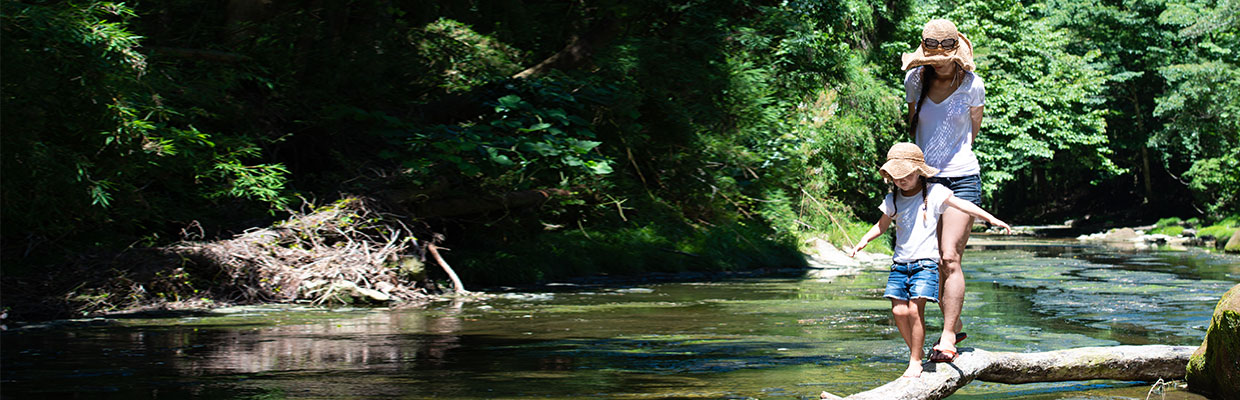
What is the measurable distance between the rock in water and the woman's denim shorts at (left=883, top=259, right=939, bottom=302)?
135 cm

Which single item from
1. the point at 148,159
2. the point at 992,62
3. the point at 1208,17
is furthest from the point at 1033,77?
the point at 148,159

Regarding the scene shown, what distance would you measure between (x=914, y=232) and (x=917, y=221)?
Answer: 6 cm

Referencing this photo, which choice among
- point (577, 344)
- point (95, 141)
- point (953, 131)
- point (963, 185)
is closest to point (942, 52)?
point (953, 131)

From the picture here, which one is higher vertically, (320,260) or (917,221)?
(917,221)

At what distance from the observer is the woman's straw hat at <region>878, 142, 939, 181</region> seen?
518cm

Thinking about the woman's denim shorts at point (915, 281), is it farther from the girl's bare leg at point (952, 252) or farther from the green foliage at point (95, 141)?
the green foliage at point (95, 141)

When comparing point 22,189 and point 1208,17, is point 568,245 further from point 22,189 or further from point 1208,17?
point 1208,17

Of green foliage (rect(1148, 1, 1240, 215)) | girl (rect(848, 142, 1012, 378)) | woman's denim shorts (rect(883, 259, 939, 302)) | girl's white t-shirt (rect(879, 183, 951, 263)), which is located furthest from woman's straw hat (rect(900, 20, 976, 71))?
green foliage (rect(1148, 1, 1240, 215))

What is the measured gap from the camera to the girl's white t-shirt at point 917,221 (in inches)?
203

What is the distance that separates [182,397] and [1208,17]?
1530 inches

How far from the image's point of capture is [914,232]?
5211 mm

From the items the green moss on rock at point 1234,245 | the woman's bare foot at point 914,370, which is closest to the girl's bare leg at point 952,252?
the woman's bare foot at point 914,370

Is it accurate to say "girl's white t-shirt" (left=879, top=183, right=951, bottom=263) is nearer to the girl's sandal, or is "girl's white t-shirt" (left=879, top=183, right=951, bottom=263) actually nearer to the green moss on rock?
the girl's sandal

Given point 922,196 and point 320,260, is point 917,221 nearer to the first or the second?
point 922,196
